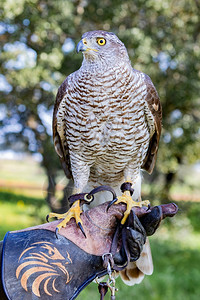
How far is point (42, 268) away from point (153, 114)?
1188mm

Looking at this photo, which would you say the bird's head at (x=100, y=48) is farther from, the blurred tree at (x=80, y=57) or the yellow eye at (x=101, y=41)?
the blurred tree at (x=80, y=57)

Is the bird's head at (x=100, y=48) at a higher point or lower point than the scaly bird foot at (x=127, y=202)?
higher

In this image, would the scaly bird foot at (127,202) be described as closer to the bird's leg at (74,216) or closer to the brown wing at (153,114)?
the bird's leg at (74,216)

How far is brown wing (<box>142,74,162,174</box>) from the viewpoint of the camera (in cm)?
219

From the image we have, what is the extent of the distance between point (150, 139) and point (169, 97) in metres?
3.21

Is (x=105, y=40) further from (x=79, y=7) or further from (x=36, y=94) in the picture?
(x=79, y=7)

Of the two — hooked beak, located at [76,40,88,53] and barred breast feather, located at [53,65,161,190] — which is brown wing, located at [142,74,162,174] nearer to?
barred breast feather, located at [53,65,161,190]

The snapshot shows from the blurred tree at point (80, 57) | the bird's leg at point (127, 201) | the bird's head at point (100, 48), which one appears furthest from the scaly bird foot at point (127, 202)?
the blurred tree at point (80, 57)

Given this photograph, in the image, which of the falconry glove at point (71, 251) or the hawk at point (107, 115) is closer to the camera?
the falconry glove at point (71, 251)

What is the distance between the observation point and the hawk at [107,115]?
6.57ft

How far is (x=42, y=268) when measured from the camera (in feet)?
5.12

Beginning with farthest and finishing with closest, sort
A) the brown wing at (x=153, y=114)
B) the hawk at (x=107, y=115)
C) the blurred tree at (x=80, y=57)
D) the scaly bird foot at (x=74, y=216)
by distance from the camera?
1. the blurred tree at (x=80, y=57)
2. the brown wing at (x=153, y=114)
3. the hawk at (x=107, y=115)
4. the scaly bird foot at (x=74, y=216)

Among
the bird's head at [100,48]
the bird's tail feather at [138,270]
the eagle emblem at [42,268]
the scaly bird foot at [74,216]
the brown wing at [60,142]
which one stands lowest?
the bird's tail feather at [138,270]

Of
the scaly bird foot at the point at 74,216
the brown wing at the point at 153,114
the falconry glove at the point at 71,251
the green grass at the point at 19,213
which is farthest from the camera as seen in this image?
the green grass at the point at 19,213
